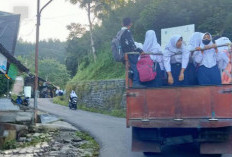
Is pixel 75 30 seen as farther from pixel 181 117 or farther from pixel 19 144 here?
pixel 181 117

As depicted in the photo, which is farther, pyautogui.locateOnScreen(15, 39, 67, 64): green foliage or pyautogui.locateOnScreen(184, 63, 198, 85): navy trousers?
pyautogui.locateOnScreen(15, 39, 67, 64): green foliage

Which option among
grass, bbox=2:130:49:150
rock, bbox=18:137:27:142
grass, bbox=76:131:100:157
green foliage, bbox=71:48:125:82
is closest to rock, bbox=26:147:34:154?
grass, bbox=2:130:49:150

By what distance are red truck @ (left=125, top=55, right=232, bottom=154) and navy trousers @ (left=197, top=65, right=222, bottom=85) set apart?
42 cm

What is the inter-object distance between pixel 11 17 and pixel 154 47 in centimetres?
1902

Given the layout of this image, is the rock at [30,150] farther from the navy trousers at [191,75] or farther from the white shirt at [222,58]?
the white shirt at [222,58]

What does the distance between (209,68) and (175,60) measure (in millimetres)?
758

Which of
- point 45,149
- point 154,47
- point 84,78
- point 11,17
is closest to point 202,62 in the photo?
point 154,47

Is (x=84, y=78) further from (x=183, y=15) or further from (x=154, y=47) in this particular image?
(x=154, y=47)

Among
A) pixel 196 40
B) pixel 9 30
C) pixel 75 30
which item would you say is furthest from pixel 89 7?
pixel 196 40

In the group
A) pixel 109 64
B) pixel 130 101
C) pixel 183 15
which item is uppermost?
pixel 183 15

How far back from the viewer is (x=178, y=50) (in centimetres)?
701

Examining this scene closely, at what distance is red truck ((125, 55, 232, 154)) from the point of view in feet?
20.4

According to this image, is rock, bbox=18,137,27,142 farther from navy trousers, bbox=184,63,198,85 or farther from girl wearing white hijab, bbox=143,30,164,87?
navy trousers, bbox=184,63,198,85

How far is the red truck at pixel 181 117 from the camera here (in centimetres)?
622
